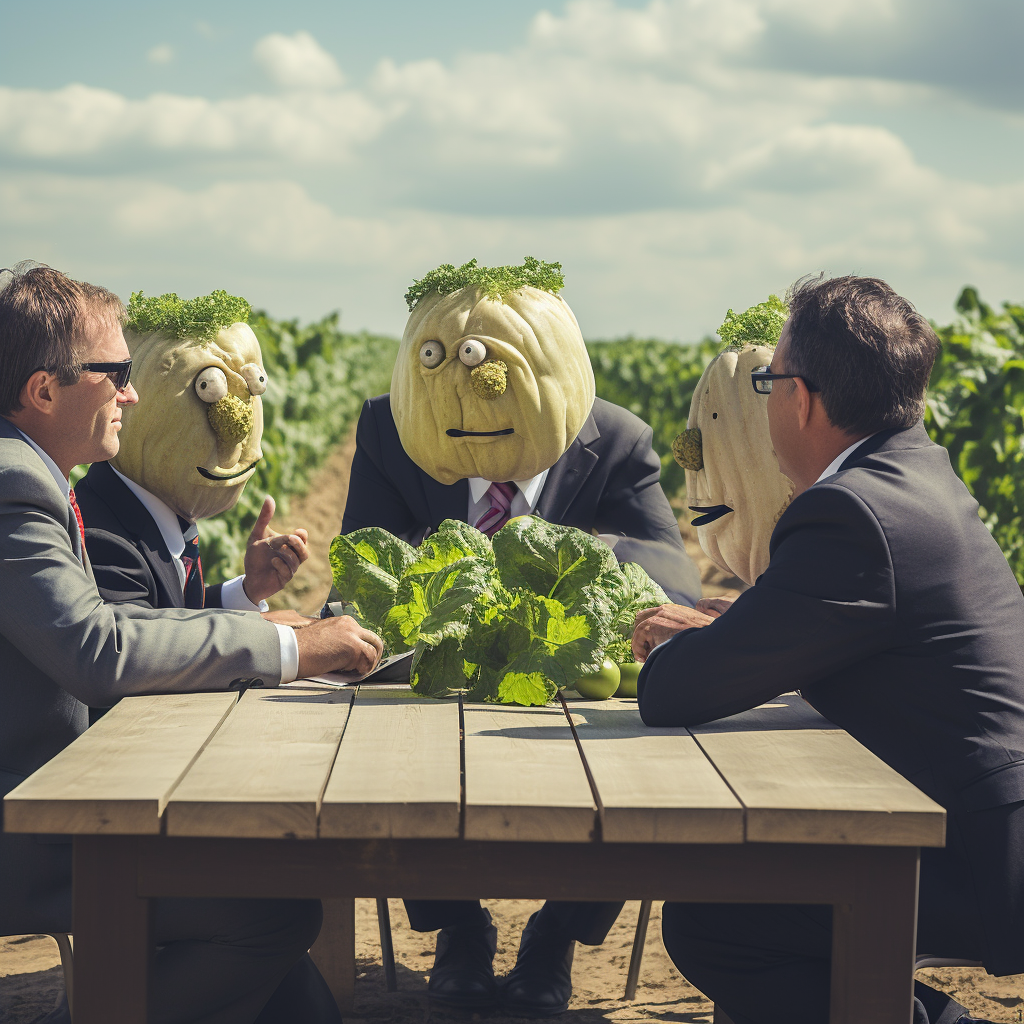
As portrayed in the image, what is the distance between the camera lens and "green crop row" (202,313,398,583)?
9.33 meters

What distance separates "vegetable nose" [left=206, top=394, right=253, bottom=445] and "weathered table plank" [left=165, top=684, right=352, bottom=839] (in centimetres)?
115

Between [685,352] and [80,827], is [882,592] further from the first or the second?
[685,352]

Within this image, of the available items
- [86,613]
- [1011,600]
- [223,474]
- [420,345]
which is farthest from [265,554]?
[1011,600]

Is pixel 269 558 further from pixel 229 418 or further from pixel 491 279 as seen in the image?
pixel 491 279

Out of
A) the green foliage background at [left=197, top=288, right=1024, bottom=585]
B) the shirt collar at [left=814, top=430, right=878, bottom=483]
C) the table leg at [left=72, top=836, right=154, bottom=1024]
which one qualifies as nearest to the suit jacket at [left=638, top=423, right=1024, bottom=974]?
the shirt collar at [left=814, top=430, right=878, bottom=483]

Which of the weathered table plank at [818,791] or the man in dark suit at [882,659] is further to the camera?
the man in dark suit at [882,659]

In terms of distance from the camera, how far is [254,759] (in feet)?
6.55

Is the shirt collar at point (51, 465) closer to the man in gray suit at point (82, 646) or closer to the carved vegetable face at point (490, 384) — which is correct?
the man in gray suit at point (82, 646)

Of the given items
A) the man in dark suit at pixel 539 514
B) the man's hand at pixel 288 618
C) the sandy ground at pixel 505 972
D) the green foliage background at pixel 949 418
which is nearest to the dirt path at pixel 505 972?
the sandy ground at pixel 505 972

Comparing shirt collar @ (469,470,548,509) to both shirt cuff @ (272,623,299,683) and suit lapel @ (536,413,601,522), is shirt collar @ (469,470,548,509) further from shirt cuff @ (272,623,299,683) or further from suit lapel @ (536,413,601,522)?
shirt cuff @ (272,623,299,683)

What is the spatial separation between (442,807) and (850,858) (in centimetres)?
67

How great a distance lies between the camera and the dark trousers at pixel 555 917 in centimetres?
342

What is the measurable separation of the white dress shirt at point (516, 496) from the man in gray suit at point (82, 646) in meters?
0.94

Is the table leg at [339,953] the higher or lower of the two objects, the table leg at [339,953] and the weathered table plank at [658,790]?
the lower
